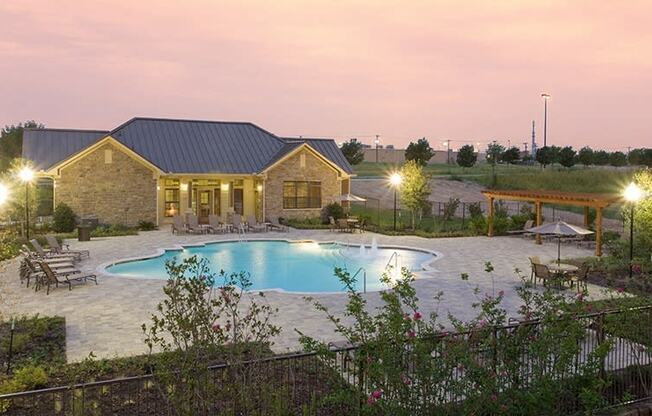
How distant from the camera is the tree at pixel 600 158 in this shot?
8019 centimetres

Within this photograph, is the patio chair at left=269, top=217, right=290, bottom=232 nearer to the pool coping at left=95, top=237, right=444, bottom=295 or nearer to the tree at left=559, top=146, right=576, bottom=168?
the pool coping at left=95, top=237, right=444, bottom=295

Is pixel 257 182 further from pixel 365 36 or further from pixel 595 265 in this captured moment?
pixel 595 265

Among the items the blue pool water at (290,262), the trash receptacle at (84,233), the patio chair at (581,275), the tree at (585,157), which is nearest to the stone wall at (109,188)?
the trash receptacle at (84,233)

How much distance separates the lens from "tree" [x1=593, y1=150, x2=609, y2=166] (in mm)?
80188

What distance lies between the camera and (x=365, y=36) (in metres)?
32.0

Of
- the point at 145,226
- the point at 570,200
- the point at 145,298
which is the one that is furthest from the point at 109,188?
the point at 570,200

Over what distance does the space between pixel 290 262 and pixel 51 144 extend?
781 inches

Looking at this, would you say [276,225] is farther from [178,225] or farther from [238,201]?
[178,225]

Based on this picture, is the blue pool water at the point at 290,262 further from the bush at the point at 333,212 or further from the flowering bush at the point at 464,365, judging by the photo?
the flowering bush at the point at 464,365

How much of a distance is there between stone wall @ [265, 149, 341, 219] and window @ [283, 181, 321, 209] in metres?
0.23

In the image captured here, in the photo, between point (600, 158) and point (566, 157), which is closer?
point (566, 157)

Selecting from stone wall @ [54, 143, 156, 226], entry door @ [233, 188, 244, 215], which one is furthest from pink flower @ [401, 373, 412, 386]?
entry door @ [233, 188, 244, 215]

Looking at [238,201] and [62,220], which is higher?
[238,201]

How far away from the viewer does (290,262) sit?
22.2 m
